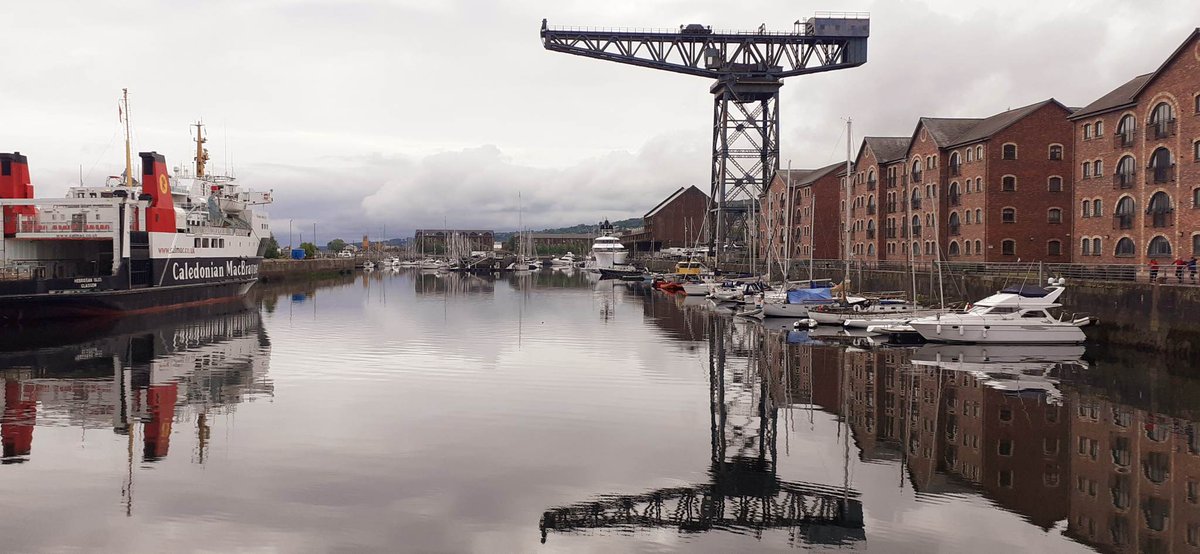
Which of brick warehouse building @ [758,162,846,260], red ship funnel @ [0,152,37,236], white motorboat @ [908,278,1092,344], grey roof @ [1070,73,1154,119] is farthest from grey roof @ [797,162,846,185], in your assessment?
red ship funnel @ [0,152,37,236]

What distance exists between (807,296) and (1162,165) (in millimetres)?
17741

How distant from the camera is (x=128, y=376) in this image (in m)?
24.7

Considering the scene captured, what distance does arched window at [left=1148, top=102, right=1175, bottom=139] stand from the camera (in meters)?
37.0

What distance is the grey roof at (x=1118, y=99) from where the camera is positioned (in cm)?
4044

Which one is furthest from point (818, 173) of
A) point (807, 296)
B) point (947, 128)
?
point (807, 296)

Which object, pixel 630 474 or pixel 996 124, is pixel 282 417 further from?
pixel 996 124

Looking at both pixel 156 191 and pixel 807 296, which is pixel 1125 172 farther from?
pixel 156 191

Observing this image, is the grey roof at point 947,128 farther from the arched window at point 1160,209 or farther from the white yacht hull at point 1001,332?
the white yacht hull at point 1001,332

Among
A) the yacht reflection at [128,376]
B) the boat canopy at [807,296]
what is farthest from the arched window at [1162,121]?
the yacht reflection at [128,376]

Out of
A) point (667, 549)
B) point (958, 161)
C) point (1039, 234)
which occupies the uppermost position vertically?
point (958, 161)

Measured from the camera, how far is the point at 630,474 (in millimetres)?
14414

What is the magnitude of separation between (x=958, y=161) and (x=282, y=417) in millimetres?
49703

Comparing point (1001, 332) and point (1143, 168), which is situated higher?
point (1143, 168)

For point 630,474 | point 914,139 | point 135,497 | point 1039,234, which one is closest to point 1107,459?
point 630,474
